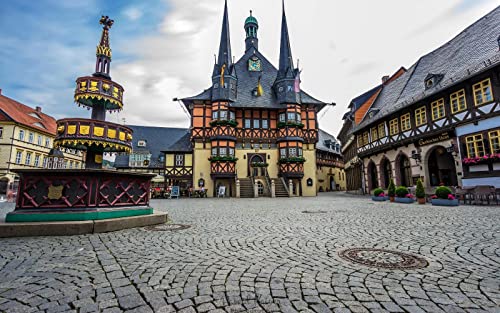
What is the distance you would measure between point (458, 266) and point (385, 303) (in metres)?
1.85

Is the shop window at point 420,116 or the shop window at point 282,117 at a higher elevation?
the shop window at point 282,117

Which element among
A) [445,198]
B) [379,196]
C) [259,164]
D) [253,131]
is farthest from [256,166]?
[445,198]

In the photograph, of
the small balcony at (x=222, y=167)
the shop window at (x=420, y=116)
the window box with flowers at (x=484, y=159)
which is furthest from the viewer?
the small balcony at (x=222, y=167)

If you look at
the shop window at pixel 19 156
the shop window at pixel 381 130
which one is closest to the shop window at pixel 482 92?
the shop window at pixel 381 130

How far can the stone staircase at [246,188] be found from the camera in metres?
25.0

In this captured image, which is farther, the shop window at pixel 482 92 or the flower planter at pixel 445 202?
the shop window at pixel 482 92

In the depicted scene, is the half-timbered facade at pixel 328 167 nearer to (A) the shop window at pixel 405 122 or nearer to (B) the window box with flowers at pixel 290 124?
(B) the window box with flowers at pixel 290 124

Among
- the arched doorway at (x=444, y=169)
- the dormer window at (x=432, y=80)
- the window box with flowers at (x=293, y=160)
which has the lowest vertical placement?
the arched doorway at (x=444, y=169)

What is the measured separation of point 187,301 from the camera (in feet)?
8.22

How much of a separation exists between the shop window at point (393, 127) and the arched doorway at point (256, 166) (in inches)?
511

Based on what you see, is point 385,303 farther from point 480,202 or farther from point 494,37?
point 494,37

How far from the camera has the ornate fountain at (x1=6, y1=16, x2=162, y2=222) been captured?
249 inches

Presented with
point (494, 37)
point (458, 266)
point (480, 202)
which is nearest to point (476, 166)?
point (480, 202)

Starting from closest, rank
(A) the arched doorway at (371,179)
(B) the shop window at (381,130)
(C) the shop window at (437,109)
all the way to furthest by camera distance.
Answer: (C) the shop window at (437,109), (B) the shop window at (381,130), (A) the arched doorway at (371,179)
